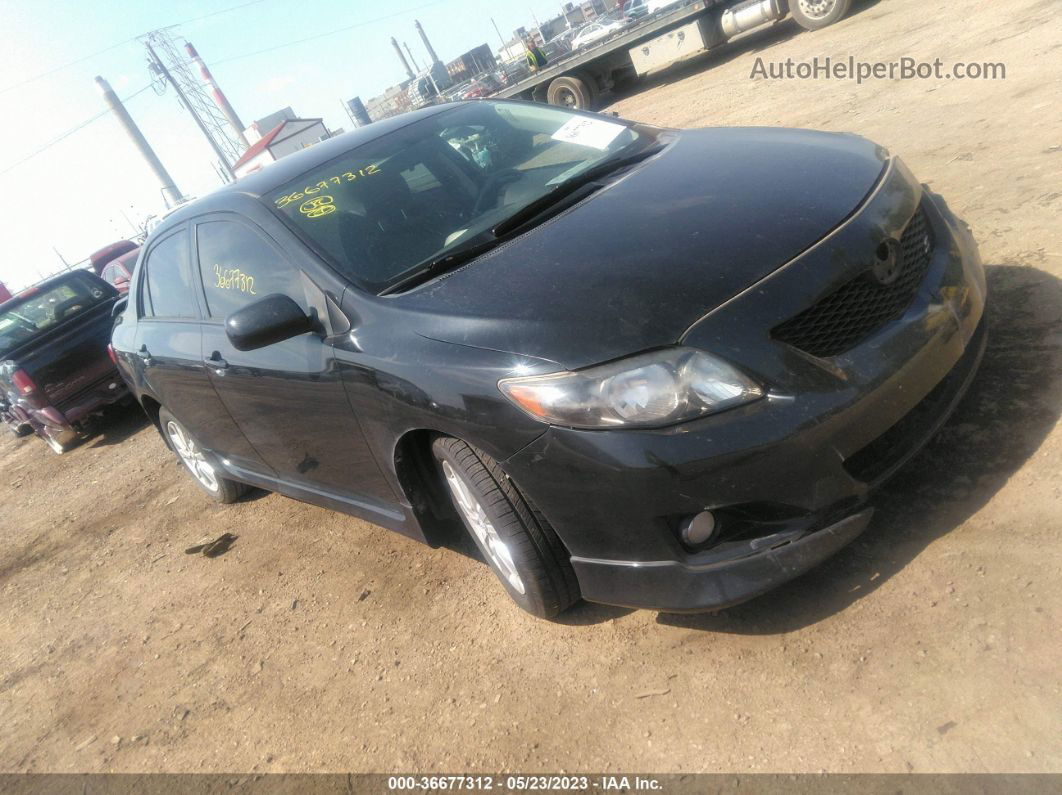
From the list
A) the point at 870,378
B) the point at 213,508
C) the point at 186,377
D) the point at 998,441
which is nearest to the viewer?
the point at 870,378

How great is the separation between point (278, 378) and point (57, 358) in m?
5.80

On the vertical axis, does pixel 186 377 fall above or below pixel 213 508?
above

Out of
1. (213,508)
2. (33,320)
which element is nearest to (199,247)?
(213,508)

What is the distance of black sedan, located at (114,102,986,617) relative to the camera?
195 centimetres

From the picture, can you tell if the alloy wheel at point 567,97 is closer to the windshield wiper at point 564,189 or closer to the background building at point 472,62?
the windshield wiper at point 564,189

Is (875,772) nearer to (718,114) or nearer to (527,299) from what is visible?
(527,299)

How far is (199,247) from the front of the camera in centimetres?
354

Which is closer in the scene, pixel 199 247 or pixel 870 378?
pixel 870 378

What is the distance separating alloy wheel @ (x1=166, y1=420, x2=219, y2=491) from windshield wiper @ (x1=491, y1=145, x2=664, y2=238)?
2.82 m

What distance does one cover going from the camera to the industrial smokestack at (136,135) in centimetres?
6347

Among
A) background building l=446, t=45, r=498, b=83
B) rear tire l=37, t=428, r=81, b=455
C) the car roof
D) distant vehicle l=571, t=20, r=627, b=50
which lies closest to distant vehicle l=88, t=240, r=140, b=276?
rear tire l=37, t=428, r=81, b=455

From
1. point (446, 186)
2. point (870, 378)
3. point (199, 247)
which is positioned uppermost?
point (199, 247)

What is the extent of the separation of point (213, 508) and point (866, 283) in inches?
169

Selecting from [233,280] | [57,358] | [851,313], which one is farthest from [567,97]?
[851,313]
